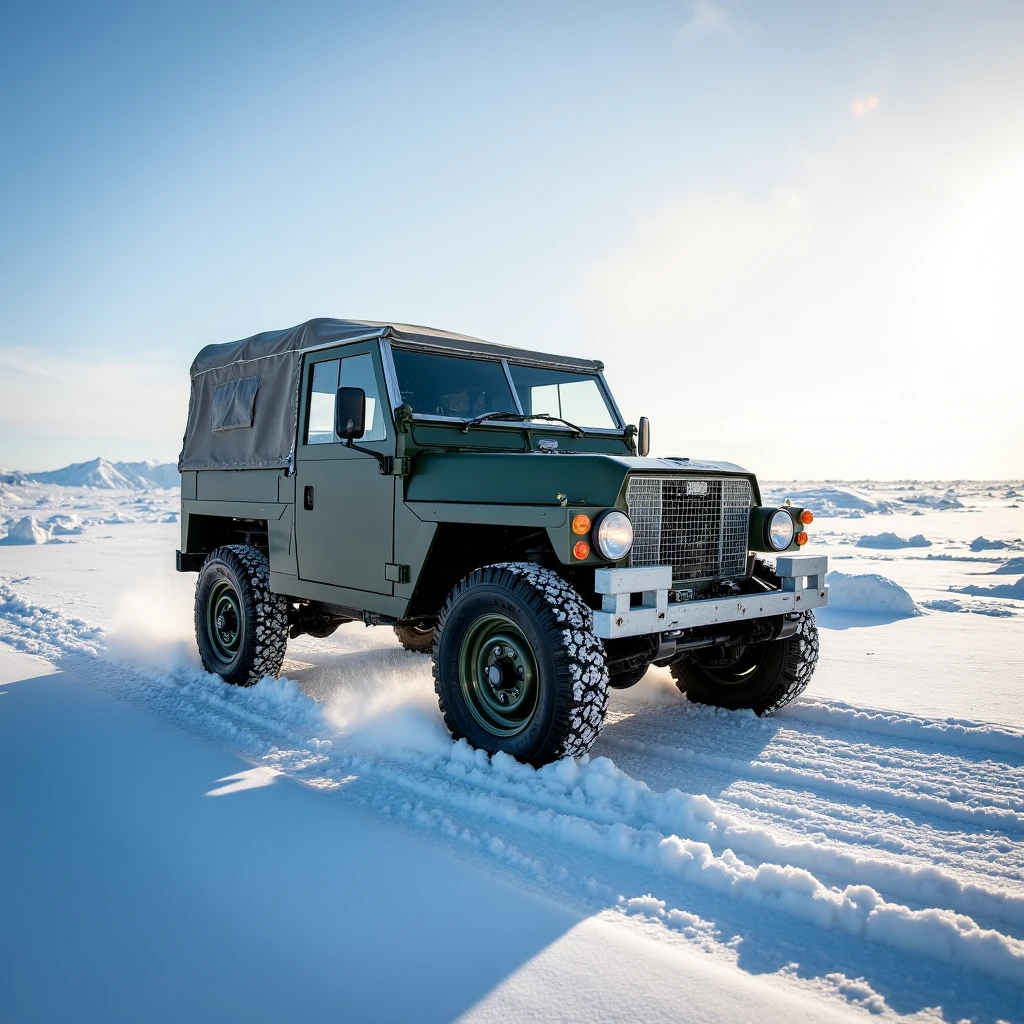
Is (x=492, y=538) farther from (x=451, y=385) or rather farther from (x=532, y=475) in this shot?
(x=451, y=385)

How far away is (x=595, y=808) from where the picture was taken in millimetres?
3490

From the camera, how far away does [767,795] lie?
3789 millimetres

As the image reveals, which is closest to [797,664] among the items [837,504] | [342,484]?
[342,484]

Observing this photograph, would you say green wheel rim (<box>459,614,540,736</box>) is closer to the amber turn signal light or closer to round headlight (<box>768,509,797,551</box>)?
the amber turn signal light

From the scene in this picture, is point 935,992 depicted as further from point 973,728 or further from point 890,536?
point 890,536

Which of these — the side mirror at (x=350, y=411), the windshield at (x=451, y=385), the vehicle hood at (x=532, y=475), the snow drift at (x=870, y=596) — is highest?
the windshield at (x=451, y=385)

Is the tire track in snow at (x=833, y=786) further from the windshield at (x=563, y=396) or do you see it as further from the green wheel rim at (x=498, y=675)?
the windshield at (x=563, y=396)

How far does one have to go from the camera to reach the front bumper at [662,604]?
3.79 metres

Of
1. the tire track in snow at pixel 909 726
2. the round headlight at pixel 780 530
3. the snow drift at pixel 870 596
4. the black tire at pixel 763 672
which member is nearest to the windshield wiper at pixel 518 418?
the round headlight at pixel 780 530

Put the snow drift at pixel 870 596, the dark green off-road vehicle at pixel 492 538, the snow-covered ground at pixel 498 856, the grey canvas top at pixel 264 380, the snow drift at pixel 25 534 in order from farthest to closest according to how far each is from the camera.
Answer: the snow drift at pixel 25 534 → the snow drift at pixel 870 596 → the grey canvas top at pixel 264 380 → the dark green off-road vehicle at pixel 492 538 → the snow-covered ground at pixel 498 856

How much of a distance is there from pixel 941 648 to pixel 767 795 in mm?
4446

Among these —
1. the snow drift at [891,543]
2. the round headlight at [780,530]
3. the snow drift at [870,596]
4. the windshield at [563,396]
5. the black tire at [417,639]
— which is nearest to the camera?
the round headlight at [780,530]

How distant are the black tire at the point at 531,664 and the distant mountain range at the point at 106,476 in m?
52.2

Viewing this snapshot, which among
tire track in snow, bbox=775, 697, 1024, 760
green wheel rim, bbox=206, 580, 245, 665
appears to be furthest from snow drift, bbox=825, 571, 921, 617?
green wheel rim, bbox=206, 580, 245, 665
